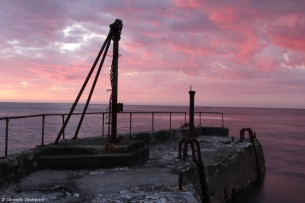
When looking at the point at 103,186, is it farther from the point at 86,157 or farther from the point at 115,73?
the point at 115,73

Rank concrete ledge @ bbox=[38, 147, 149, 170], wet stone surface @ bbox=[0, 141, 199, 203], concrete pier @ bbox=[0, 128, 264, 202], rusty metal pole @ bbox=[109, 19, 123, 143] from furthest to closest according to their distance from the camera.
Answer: rusty metal pole @ bbox=[109, 19, 123, 143] < concrete ledge @ bbox=[38, 147, 149, 170] < concrete pier @ bbox=[0, 128, 264, 202] < wet stone surface @ bbox=[0, 141, 199, 203]

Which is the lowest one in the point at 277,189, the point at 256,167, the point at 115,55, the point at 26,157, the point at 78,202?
the point at 277,189

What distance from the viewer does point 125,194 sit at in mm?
6383

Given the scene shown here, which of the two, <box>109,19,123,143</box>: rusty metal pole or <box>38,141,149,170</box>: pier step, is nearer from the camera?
<box>38,141,149,170</box>: pier step

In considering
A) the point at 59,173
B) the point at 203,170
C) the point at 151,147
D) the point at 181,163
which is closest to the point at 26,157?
the point at 59,173

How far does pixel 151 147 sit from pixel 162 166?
382 centimetres

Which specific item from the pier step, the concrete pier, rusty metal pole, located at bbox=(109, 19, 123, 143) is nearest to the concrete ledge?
the pier step

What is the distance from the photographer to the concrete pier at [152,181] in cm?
634

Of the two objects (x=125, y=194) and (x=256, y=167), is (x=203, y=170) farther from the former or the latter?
(x=256, y=167)

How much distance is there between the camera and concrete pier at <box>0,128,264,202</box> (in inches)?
249

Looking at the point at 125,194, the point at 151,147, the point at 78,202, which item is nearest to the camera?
the point at 78,202

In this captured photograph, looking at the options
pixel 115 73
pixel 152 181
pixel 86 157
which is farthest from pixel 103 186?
pixel 115 73

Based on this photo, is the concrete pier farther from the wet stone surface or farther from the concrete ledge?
the concrete ledge

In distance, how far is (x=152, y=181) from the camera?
288 inches
